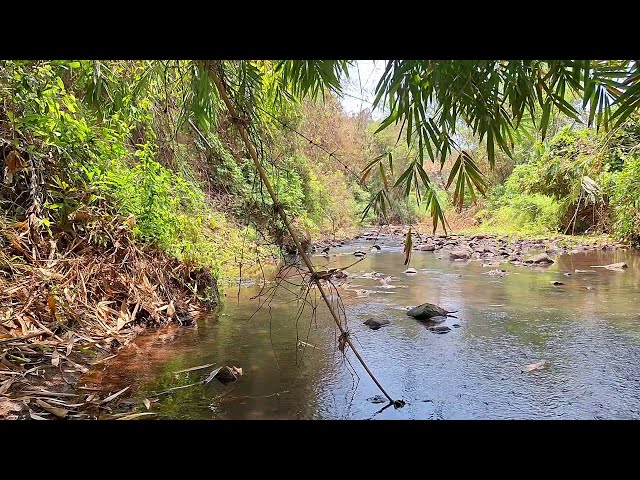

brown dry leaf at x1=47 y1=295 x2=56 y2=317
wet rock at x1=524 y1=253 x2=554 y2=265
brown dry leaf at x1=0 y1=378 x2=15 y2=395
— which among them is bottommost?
wet rock at x1=524 y1=253 x2=554 y2=265

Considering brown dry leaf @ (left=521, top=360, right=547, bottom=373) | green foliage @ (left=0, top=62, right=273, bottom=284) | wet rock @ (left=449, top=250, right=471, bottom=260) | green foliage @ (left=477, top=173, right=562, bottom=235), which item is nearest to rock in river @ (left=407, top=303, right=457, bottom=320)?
brown dry leaf @ (left=521, top=360, right=547, bottom=373)

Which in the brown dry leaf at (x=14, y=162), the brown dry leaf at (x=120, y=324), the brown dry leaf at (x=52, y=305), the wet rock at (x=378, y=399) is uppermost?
the brown dry leaf at (x=14, y=162)

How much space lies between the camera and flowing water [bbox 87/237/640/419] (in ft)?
7.18

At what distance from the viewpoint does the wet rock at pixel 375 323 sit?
3505 millimetres

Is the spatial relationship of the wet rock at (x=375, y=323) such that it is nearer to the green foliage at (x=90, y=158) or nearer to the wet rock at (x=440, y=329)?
the wet rock at (x=440, y=329)

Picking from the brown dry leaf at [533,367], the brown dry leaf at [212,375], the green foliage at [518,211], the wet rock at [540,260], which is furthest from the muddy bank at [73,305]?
the green foliage at [518,211]

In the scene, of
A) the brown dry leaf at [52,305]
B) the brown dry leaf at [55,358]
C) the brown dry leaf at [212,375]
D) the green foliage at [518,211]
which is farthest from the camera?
the green foliage at [518,211]

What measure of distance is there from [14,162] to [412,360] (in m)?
2.39

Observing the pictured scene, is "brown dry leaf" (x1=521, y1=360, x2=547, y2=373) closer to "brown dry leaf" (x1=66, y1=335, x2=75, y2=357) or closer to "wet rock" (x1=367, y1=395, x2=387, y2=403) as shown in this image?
"wet rock" (x1=367, y1=395, x2=387, y2=403)

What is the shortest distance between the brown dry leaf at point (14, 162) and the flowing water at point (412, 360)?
3.77ft

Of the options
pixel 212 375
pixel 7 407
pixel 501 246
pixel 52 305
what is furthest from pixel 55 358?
pixel 501 246
